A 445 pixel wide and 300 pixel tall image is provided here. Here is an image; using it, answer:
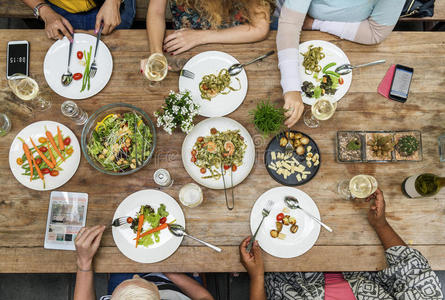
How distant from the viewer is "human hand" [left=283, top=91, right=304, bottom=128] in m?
1.59

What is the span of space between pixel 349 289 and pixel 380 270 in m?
0.30

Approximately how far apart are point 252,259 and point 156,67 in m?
1.17

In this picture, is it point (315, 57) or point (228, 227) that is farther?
point (315, 57)

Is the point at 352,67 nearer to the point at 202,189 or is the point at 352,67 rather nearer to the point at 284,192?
the point at 284,192

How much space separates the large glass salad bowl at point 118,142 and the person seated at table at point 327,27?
800 mm

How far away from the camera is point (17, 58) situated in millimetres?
1676

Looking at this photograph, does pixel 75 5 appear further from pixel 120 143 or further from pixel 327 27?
pixel 327 27

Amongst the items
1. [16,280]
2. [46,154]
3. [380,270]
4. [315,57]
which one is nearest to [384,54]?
[315,57]

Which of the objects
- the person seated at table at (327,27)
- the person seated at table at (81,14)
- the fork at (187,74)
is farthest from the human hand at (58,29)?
the person seated at table at (327,27)

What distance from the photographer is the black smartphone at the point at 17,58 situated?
1.67 m

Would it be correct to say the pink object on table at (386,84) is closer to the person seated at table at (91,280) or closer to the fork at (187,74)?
the fork at (187,74)

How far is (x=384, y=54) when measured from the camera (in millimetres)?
1708

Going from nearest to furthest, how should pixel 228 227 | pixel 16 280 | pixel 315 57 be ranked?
pixel 228 227 → pixel 315 57 → pixel 16 280

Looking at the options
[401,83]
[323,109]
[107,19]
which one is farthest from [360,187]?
[107,19]
